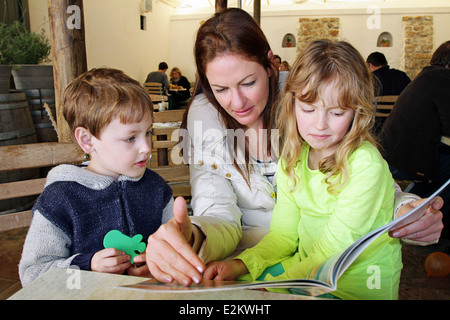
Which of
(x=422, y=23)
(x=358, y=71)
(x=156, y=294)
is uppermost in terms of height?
(x=422, y=23)

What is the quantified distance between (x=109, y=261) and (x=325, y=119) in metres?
0.66

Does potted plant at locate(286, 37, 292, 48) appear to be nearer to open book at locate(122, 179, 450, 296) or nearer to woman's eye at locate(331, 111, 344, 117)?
woman's eye at locate(331, 111, 344, 117)

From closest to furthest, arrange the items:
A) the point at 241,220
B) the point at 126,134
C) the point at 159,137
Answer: the point at 126,134, the point at 241,220, the point at 159,137

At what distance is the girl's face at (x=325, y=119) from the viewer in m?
1.01

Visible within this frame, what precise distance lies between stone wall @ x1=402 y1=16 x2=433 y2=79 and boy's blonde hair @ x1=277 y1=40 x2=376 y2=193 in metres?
11.9

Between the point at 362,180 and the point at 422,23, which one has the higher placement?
the point at 422,23

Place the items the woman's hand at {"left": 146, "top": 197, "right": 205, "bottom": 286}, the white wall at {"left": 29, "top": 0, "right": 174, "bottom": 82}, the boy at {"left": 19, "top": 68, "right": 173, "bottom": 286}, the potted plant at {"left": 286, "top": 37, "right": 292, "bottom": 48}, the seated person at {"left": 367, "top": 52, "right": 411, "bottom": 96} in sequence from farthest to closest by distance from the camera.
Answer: the potted plant at {"left": 286, "top": 37, "right": 292, "bottom": 48} < the white wall at {"left": 29, "top": 0, "right": 174, "bottom": 82} < the seated person at {"left": 367, "top": 52, "right": 411, "bottom": 96} < the boy at {"left": 19, "top": 68, "right": 173, "bottom": 286} < the woman's hand at {"left": 146, "top": 197, "right": 205, "bottom": 286}

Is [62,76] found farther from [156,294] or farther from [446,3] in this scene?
[446,3]

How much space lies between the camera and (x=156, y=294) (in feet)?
2.07

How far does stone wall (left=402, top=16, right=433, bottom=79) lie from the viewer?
11453mm

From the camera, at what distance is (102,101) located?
1083 mm

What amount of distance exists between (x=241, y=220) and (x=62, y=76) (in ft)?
5.54

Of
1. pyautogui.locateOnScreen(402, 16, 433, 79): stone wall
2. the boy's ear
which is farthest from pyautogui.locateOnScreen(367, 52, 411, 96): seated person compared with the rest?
pyautogui.locateOnScreen(402, 16, 433, 79): stone wall
